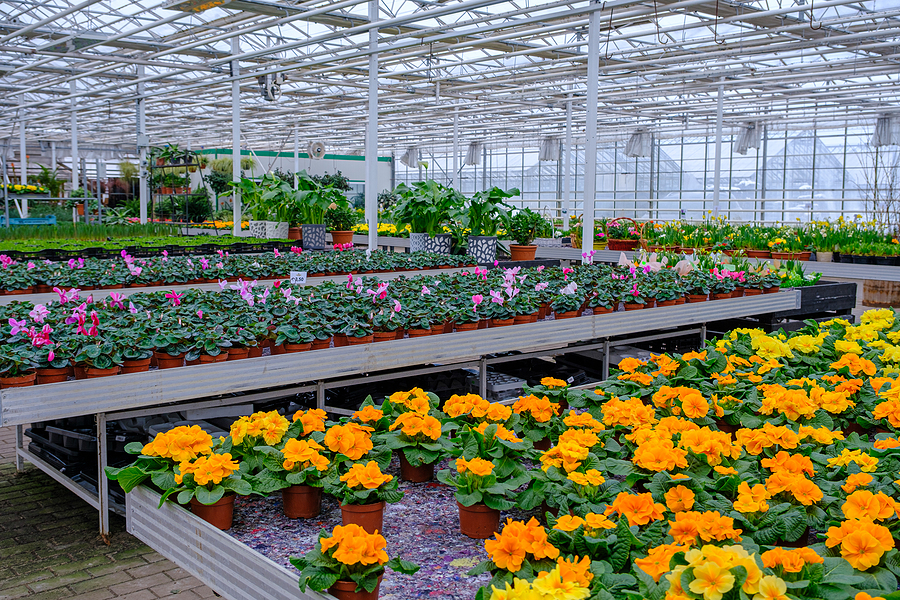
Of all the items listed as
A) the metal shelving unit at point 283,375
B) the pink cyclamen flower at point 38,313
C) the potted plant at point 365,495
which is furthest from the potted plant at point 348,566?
the pink cyclamen flower at point 38,313

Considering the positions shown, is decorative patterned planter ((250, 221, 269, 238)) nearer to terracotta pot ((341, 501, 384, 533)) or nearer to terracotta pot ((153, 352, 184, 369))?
terracotta pot ((153, 352, 184, 369))

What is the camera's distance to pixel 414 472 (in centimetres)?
233

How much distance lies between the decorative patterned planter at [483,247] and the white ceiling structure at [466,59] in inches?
76.3

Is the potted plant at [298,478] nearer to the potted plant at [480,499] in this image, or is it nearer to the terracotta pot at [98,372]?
the potted plant at [480,499]

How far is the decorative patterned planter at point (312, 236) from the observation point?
10.4 m

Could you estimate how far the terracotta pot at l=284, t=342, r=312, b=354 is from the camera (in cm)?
365

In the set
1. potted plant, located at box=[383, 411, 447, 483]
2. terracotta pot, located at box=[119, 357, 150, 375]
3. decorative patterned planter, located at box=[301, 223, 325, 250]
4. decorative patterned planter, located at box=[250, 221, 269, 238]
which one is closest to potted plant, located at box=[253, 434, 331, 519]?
potted plant, located at box=[383, 411, 447, 483]

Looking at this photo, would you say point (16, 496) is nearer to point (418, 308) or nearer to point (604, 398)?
point (418, 308)

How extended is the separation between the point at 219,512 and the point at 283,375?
1.49 metres

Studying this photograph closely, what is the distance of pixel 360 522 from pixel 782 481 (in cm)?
105

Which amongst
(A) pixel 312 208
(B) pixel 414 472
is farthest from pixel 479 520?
(A) pixel 312 208

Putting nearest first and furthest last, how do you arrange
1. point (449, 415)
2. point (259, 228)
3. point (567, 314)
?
point (449, 415), point (567, 314), point (259, 228)

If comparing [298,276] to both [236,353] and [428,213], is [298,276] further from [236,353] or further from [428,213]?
[428,213]

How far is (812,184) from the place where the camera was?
21266 mm
